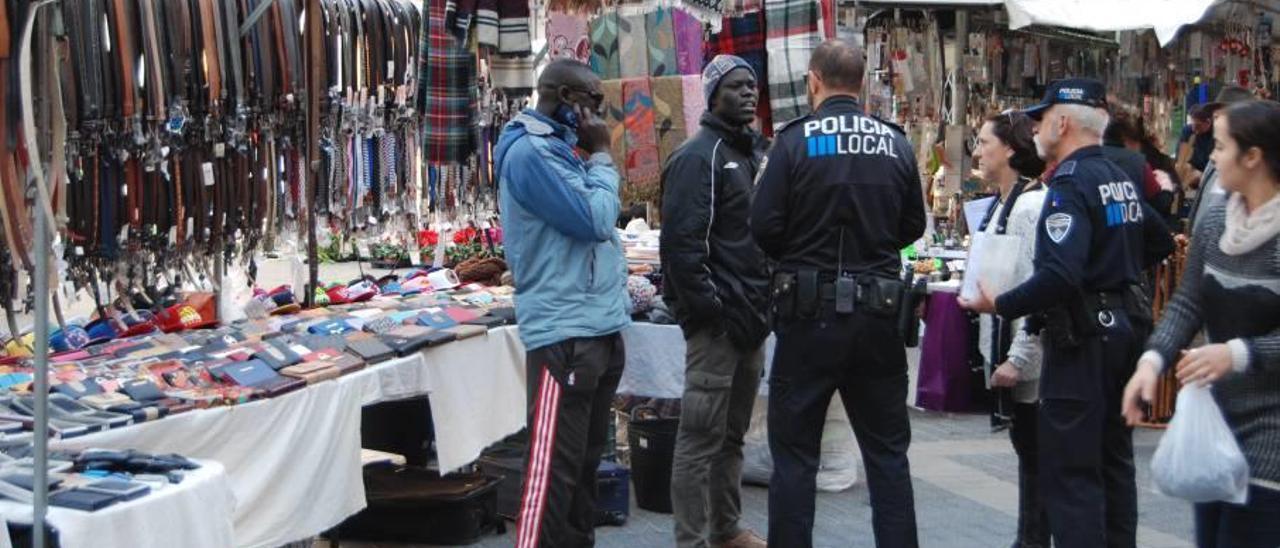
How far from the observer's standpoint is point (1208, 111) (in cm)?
909

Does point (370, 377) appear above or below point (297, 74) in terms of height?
below

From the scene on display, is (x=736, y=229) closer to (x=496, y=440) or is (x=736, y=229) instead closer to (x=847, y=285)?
(x=847, y=285)

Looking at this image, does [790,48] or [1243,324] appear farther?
[790,48]

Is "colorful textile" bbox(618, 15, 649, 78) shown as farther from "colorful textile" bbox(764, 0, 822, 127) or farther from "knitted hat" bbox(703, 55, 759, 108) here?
"knitted hat" bbox(703, 55, 759, 108)

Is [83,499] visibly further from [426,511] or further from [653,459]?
[653,459]

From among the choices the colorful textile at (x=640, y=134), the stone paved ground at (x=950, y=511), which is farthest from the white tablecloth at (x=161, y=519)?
the colorful textile at (x=640, y=134)

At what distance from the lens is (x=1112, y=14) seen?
10000mm

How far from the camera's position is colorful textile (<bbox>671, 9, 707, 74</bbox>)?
6.81 m

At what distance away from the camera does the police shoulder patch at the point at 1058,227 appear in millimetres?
4594

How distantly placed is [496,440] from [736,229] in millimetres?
1483

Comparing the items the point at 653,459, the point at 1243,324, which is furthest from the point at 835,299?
the point at 653,459

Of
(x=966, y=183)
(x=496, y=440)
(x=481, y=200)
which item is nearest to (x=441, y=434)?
(x=496, y=440)

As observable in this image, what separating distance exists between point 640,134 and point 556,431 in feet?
7.44

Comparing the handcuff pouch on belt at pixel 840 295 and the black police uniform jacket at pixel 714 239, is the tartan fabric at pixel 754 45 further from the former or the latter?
the handcuff pouch on belt at pixel 840 295
